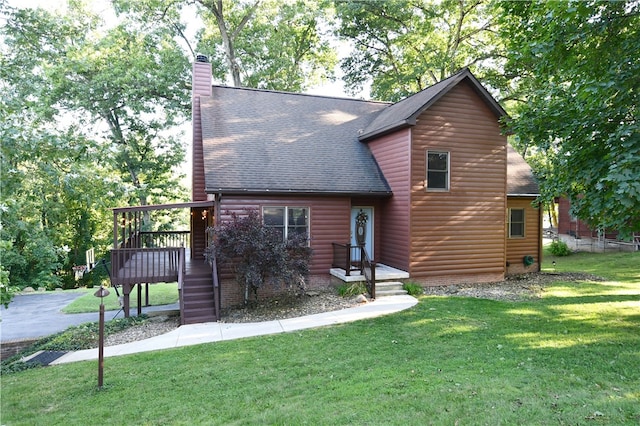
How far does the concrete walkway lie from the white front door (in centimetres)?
358

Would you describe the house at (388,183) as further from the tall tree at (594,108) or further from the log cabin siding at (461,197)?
the tall tree at (594,108)

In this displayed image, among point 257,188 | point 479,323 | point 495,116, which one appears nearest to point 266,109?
Answer: point 257,188

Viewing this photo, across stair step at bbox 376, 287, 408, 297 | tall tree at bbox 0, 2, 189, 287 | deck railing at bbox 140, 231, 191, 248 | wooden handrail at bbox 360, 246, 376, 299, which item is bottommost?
stair step at bbox 376, 287, 408, 297

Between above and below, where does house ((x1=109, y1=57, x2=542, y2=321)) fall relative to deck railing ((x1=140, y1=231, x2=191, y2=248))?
above

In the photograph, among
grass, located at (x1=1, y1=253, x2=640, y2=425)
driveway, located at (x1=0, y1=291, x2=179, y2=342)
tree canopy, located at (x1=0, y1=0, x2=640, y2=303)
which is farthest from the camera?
driveway, located at (x1=0, y1=291, x2=179, y2=342)

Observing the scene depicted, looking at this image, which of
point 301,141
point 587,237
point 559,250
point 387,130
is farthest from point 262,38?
point 587,237

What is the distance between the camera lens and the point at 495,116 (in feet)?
40.3

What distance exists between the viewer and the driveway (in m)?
10.5

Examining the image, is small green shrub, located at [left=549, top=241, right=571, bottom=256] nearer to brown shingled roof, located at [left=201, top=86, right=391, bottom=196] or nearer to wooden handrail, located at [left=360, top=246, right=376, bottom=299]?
brown shingled roof, located at [left=201, top=86, right=391, bottom=196]

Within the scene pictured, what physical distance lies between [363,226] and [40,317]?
37.7 ft

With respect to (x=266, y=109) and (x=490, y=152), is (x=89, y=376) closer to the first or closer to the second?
(x=266, y=109)

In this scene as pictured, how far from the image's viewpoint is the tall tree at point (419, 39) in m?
21.8

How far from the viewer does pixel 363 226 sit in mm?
12977

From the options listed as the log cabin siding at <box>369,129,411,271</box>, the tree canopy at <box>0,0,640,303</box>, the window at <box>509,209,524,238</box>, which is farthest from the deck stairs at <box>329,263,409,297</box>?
the window at <box>509,209,524,238</box>
